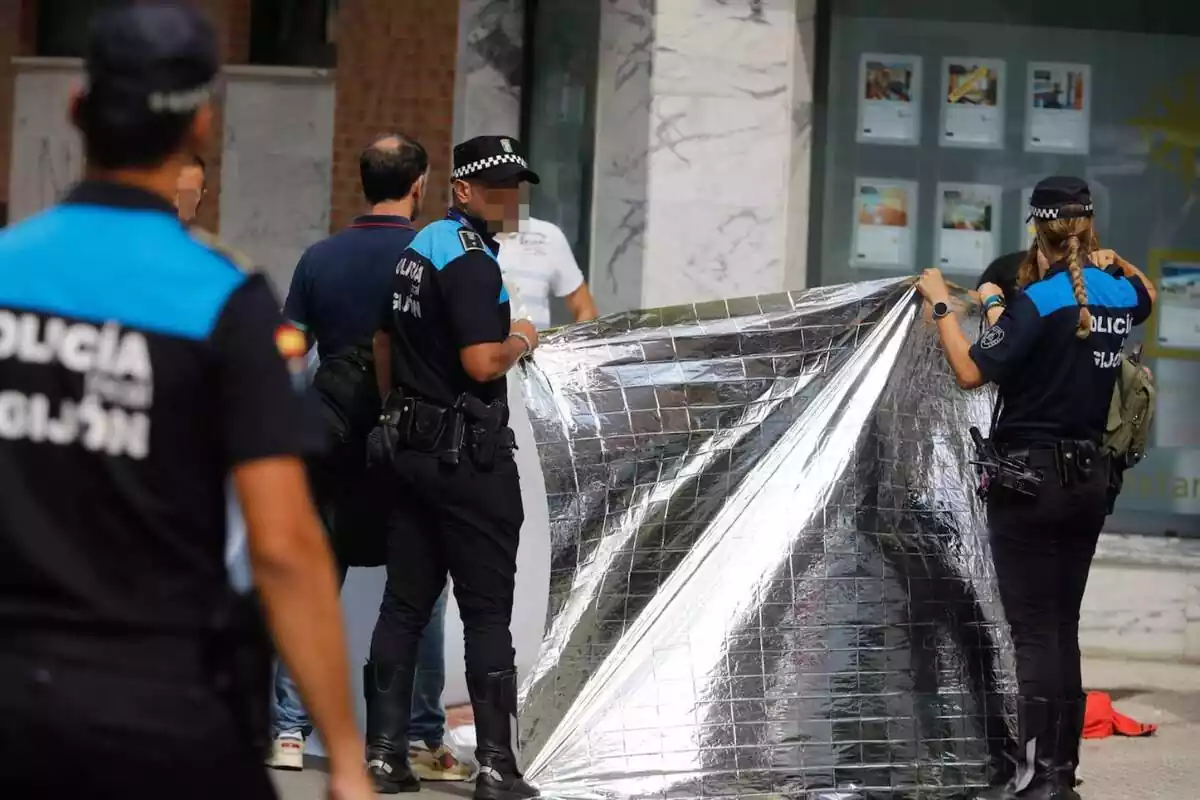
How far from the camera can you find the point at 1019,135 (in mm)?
8922

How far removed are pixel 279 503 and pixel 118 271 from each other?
0.36 m

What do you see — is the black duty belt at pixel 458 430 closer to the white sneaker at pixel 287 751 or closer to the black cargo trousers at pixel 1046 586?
the white sneaker at pixel 287 751

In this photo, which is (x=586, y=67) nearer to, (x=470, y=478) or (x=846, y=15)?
(x=846, y=15)

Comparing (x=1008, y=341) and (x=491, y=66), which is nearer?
(x=1008, y=341)

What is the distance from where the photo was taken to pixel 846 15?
29.5 ft

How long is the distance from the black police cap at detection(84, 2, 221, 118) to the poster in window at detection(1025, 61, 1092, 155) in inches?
280

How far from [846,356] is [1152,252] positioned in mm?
3646

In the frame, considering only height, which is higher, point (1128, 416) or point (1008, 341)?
point (1008, 341)

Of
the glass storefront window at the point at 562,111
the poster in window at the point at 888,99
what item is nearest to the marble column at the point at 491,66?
the glass storefront window at the point at 562,111

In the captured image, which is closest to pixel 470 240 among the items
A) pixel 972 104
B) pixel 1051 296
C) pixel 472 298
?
pixel 472 298

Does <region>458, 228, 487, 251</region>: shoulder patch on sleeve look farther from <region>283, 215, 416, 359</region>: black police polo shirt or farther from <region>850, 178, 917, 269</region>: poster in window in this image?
<region>850, 178, 917, 269</region>: poster in window

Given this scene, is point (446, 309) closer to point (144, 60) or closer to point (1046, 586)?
point (1046, 586)

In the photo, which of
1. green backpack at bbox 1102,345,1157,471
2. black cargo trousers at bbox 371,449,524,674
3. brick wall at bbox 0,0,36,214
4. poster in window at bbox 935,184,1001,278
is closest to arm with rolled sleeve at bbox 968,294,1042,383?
green backpack at bbox 1102,345,1157,471

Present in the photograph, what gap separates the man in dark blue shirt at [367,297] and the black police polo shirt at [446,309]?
0.19 meters
